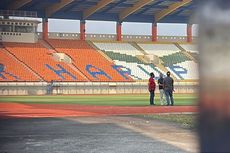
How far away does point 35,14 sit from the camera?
42.1m

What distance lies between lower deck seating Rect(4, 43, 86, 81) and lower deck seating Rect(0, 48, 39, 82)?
0.76 meters

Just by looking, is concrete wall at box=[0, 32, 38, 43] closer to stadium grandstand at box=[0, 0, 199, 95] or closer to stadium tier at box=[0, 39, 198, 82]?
stadium grandstand at box=[0, 0, 199, 95]

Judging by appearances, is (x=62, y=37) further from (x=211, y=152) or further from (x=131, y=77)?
(x=211, y=152)

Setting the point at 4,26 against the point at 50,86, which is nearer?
the point at 50,86

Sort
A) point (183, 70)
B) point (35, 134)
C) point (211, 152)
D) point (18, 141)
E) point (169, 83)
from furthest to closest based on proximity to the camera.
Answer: point (183, 70), point (169, 83), point (35, 134), point (18, 141), point (211, 152)

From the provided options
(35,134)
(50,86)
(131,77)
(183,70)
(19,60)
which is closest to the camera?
(35,134)

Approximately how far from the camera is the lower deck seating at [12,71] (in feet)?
115

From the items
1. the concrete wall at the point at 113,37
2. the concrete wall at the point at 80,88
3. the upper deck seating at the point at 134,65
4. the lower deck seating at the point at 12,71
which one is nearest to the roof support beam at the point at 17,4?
the concrete wall at the point at 113,37

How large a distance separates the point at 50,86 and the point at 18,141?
1107 inches

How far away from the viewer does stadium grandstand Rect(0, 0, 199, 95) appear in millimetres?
36500

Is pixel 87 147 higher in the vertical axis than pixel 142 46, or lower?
lower

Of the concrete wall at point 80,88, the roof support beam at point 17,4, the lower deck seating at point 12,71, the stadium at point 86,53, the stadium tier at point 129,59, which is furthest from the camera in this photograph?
the stadium tier at point 129,59

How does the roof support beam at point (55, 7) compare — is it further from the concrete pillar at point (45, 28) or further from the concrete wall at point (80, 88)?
the concrete wall at point (80, 88)

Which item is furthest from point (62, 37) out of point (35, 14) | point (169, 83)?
point (169, 83)
